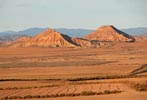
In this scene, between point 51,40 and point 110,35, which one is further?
point 110,35

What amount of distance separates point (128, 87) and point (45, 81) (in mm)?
5793

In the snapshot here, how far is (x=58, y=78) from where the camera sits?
2638 cm

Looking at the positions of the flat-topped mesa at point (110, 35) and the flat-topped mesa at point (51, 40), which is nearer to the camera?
the flat-topped mesa at point (51, 40)

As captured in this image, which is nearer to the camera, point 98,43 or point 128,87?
point 128,87

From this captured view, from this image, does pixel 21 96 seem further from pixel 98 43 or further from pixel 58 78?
pixel 98 43

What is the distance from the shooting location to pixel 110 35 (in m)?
103

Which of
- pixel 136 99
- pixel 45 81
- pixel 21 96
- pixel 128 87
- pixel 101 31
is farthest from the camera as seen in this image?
pixel 101 31

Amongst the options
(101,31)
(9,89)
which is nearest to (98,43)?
(101,31)

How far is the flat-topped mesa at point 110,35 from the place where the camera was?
9821 cm

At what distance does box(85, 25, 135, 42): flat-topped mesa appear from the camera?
98.2 m

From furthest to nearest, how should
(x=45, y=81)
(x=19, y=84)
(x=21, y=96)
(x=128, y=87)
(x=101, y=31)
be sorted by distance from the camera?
(x=101, y=31) → (x=45, y=81) → (x=19, y=84) → (x=128, y=87) → (x=21, y=96)

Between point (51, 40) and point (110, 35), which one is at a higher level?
point (110, 35)

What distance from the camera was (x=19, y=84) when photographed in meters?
23.2

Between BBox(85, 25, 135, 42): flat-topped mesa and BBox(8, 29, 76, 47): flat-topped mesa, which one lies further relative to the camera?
BBox(85, 25, 135, 42): flat-topped mesa
